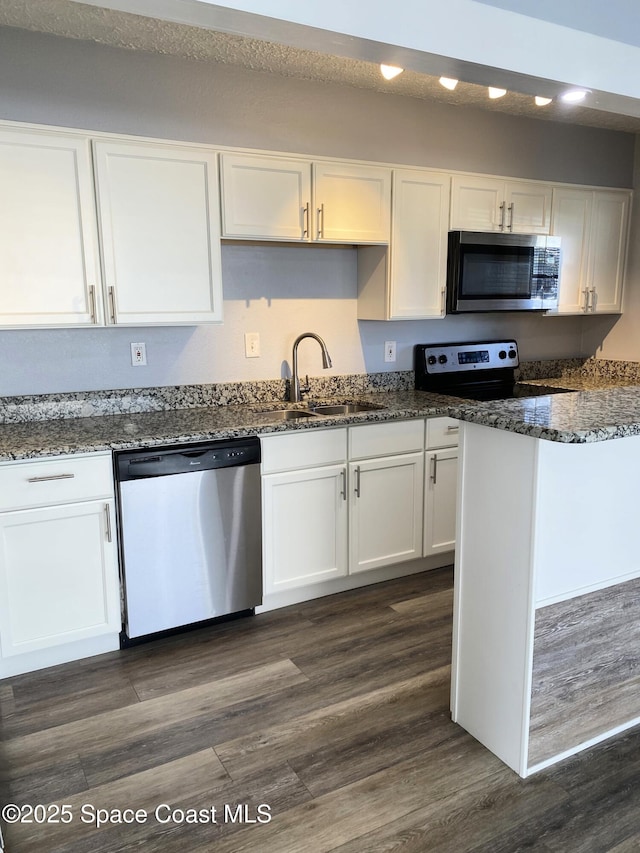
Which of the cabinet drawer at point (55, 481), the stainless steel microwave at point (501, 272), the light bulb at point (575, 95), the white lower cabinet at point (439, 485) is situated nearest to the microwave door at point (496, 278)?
the stainless steel microwave at point (501, 272)

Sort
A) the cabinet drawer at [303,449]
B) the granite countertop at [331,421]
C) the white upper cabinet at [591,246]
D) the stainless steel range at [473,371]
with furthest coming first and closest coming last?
the white upper cabinet at [591,246], the stainless steel range at [473,371], the cabinet drawer at [303,449], the granite countertop at [331,421]

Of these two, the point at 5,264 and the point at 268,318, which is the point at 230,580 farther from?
the point at 5,264

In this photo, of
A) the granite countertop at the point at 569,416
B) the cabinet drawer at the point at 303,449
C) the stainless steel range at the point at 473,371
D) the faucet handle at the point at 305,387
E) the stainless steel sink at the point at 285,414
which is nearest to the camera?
the granite countertop at the point at 569,416

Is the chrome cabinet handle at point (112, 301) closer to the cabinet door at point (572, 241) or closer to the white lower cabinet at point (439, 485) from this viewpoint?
the white lower cabinet at point (439, 485)

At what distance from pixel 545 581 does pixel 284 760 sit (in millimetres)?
1030

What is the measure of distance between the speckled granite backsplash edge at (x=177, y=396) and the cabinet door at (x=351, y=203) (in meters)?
0.82

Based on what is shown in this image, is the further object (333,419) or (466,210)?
(466,210)

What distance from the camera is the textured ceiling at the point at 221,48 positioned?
251 centimetres

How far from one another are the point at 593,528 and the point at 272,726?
4.27ft

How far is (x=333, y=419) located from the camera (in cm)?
306

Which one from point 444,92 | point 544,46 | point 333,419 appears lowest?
point 333,419

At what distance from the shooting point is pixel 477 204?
12.1ft

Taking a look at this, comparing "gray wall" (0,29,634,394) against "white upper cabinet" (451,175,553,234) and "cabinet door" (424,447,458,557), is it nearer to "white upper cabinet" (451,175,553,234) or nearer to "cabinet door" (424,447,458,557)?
"white upper cabinet" (451,175,553,234)

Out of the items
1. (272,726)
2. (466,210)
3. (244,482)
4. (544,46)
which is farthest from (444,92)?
(272,726)
